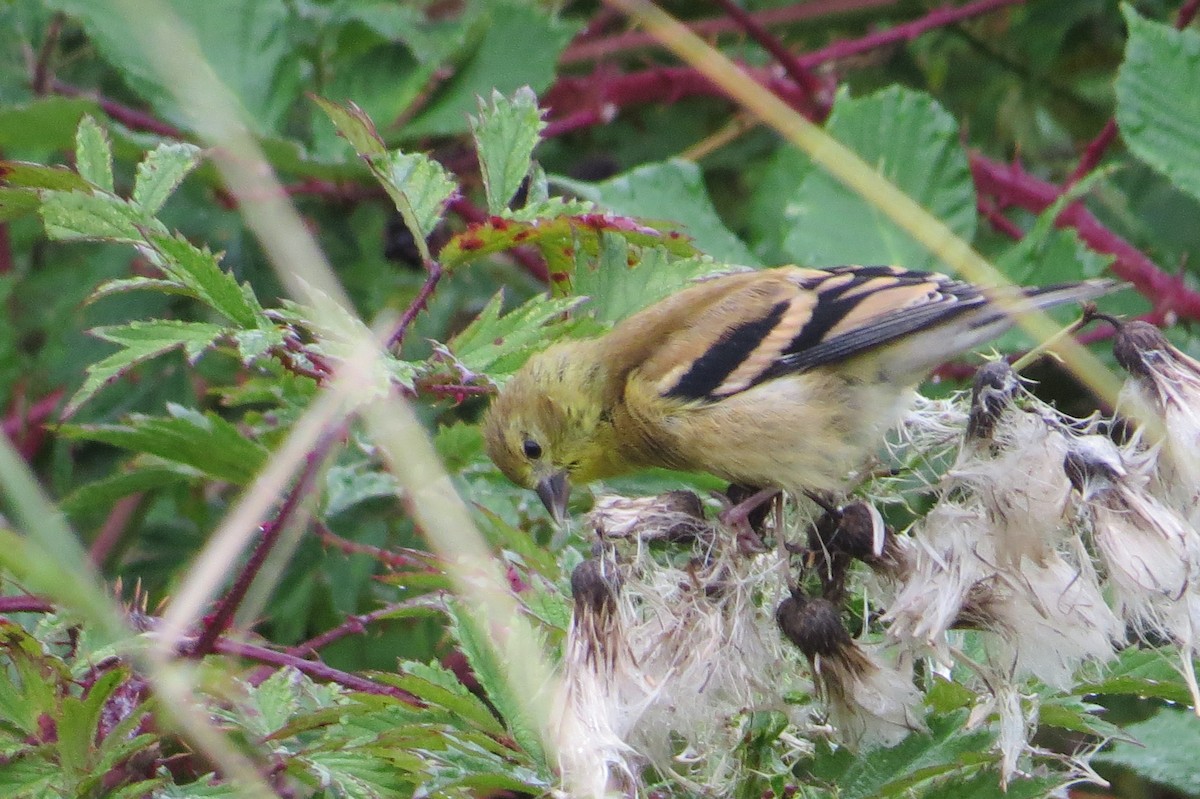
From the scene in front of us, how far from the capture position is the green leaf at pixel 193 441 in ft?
7.51

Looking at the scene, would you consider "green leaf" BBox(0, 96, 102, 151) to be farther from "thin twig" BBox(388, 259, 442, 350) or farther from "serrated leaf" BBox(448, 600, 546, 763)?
"serrated leaf" BBox(448, 600, 546, 763)

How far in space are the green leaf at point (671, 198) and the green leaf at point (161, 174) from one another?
110 centimetres

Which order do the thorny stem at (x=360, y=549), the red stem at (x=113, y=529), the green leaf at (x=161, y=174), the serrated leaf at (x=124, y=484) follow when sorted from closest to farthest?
the green leaf at (x=161, y=174) < the thorny stem at (x=360, y=549) < the serrated leaf at (x=124, y=484) < the red stem at (x=113, y=529)

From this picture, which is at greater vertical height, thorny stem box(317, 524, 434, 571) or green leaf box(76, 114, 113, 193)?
green leaf box(76, 114, 113, 193)

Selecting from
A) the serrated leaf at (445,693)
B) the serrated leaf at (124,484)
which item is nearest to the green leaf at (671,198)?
the serrated leaf at (124,484)

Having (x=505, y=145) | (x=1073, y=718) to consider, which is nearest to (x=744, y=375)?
(x=505, y=145)

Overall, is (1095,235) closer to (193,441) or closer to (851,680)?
(851,680)

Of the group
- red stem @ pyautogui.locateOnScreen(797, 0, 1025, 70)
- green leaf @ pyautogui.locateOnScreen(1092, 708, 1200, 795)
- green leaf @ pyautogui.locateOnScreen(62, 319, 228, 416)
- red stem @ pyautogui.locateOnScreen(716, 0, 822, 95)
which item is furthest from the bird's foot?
red stem @ pyautogui.locateOnScreen(797, 0, 1025, 70)

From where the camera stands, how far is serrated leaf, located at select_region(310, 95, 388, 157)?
72.8 inches

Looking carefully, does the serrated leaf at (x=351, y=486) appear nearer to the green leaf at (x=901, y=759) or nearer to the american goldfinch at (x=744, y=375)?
A: the american goldfinch at (x=744, y=375)

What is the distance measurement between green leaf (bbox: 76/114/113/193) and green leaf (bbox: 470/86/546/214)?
1.72 ft

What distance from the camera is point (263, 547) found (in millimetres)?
1758

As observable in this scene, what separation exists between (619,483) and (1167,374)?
4.24 feet

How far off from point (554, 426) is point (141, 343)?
1.07m
